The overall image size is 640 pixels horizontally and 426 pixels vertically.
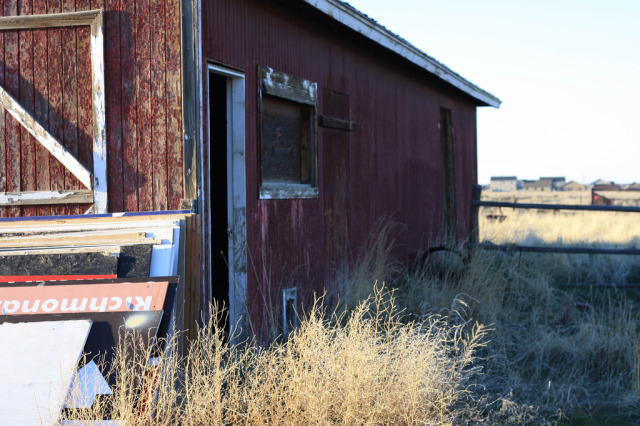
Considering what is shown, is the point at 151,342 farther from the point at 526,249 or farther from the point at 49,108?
the point at 526,249

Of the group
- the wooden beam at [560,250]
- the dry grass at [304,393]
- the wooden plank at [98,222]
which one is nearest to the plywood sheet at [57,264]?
the wooden plank at [98,222]

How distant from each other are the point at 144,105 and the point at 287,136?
1.96 m

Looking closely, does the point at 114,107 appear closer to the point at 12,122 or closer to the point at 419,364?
the point at 12,122

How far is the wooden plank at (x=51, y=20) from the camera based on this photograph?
17.6ft

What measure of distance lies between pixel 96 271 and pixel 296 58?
329 centimetres

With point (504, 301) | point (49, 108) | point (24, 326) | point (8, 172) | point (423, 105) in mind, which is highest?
point (423, 105)

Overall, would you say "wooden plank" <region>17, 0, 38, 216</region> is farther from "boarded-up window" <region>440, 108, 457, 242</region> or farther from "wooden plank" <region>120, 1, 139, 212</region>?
"boarded-up window" <region>440, 108, 457, 242</region>

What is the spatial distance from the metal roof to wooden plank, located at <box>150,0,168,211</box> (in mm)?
1671

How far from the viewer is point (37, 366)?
3.90 meters

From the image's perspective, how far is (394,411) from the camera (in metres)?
4.05

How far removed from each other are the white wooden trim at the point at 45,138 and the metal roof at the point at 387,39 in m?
2.63

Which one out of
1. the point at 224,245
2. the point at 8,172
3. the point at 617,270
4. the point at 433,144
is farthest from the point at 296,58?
the point at 617,270

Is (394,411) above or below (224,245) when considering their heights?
below

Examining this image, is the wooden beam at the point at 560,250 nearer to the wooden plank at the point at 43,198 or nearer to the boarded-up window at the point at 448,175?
the boarded-up window at the point at 448,175
